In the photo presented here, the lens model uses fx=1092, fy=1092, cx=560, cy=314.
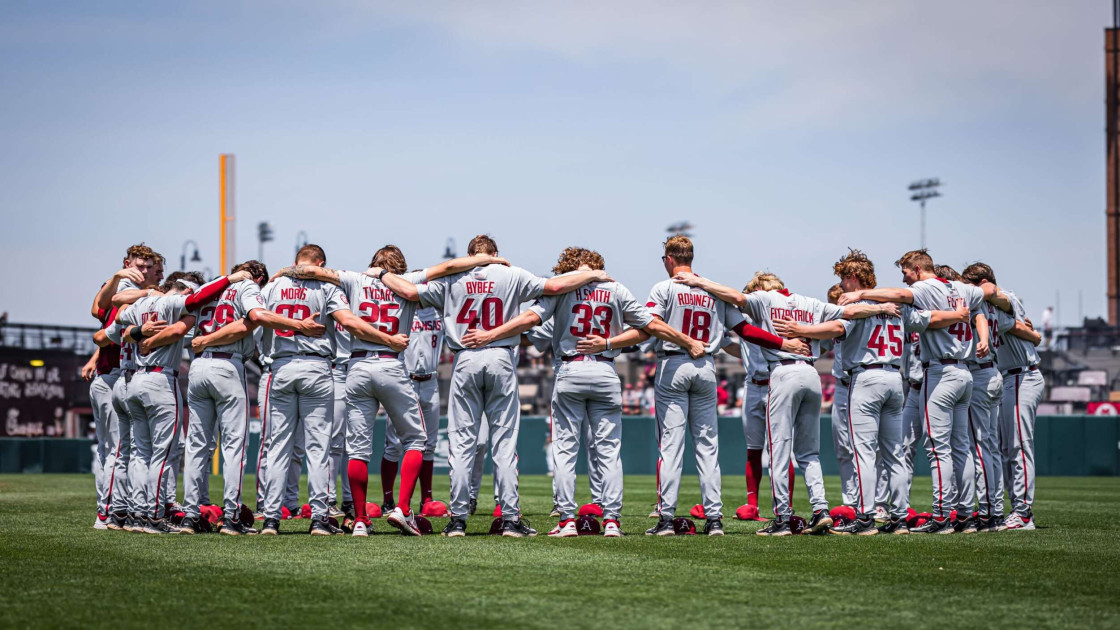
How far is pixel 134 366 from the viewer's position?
8.77 metres

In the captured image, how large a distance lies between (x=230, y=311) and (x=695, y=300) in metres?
3.46

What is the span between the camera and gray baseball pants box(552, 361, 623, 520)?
773cm

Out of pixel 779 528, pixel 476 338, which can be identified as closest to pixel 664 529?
pixel 779 528

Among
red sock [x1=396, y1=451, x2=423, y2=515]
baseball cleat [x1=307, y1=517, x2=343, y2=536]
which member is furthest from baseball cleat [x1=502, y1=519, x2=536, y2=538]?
baseball cleat [x1=307, y1=517, x2=343, y2=536]

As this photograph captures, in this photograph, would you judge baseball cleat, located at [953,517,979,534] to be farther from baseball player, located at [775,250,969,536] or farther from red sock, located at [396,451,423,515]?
red sock, located at [396,451,423,515]

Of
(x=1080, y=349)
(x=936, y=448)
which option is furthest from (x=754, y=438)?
(x=1080, y=349)

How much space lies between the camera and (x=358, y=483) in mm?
7914

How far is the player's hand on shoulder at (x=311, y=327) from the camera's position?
25.5 ft

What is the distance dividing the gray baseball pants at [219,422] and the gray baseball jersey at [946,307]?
5193mm

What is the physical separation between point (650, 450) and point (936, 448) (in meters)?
16.0

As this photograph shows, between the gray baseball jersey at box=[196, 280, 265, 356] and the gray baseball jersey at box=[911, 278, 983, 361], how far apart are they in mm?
5000

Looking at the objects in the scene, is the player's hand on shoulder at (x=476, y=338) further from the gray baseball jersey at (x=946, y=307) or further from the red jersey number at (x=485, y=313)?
the gray baseball jersey at (x=946, y=307)

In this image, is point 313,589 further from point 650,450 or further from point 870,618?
point 650,450

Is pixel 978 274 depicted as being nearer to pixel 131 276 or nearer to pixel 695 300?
pixel 695 300
